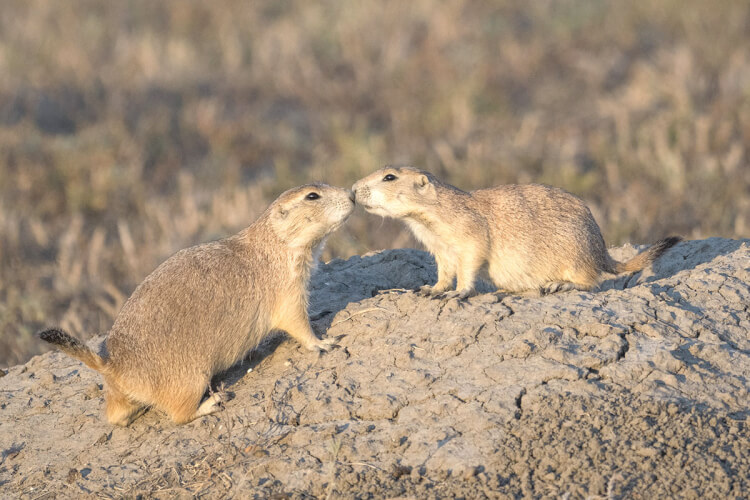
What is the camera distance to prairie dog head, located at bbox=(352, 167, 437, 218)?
19.3 feet

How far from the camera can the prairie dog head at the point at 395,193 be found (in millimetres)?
5891

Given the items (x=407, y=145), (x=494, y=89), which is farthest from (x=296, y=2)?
(x=407, y=145)

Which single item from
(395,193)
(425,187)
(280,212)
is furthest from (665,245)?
(280,212)

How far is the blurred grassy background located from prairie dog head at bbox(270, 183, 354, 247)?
9.93ft

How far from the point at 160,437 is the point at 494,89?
470 inches

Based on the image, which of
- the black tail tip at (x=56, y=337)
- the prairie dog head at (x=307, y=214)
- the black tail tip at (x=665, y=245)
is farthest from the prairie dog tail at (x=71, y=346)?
the black tail tip at (x=665, y=245)

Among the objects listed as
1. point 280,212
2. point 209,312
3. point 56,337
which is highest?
point 280,212

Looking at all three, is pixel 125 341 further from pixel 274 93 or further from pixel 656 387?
pixel 274 93

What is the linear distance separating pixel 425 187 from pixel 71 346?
252cm

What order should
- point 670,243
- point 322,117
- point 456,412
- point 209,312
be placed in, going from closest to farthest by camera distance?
point 456,412 → point 209,312 → point 670,243 → point 322,117

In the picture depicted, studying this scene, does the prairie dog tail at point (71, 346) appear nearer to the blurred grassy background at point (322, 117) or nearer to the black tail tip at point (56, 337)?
the black tail tip at point (56, 337)

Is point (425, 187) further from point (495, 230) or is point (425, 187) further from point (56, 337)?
point (56, 337)

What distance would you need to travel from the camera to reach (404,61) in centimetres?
1664

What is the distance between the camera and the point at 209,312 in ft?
17.0
